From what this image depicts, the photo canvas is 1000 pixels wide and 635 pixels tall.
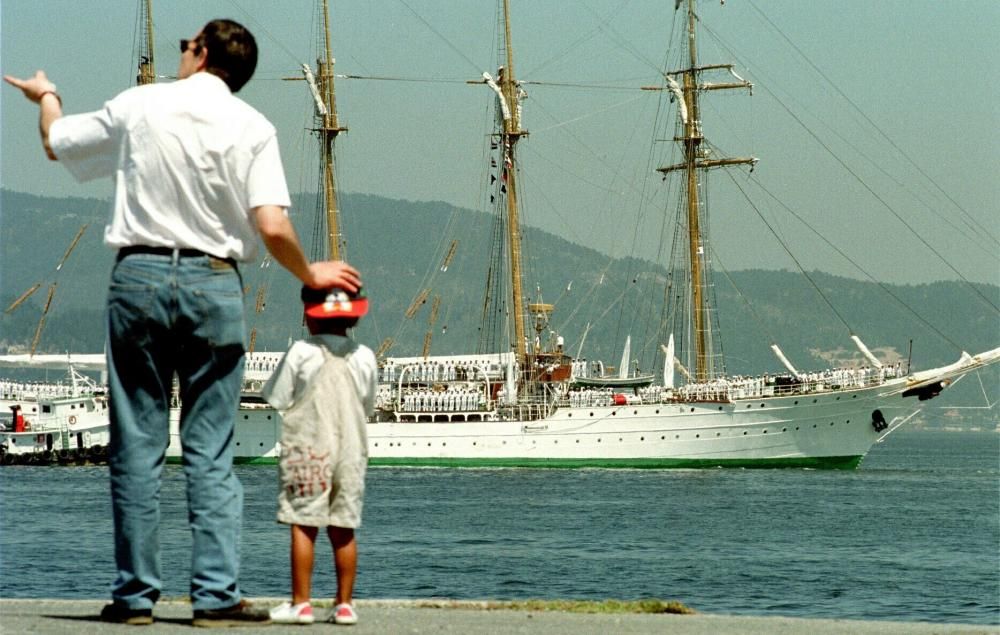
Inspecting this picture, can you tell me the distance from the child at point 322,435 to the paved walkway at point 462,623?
346 mm

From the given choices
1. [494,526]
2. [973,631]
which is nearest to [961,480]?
[494,526]

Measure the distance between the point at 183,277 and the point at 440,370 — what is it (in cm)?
7658

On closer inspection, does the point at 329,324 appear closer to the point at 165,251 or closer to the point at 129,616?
the point at 165,251

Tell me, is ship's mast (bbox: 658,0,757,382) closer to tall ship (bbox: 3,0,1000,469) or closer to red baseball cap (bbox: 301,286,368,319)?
tall ship (bbox: 3,0,1000,469)

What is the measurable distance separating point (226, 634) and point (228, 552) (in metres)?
0.42

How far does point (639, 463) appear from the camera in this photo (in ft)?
230

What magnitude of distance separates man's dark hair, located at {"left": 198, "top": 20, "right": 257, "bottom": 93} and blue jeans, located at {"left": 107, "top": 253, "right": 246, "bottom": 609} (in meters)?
0.79

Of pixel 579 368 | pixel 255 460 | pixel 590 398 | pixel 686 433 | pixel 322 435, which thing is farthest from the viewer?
pixel 579 368

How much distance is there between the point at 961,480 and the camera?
71.3m

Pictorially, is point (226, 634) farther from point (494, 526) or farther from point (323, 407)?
point (494, 526)

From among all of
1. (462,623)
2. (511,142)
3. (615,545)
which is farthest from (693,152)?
(462,623)

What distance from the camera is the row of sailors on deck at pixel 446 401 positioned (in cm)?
7406

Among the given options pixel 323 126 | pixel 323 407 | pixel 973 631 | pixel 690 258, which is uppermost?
pixel 323 126

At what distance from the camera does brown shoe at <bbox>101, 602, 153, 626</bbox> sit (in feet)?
21.5
